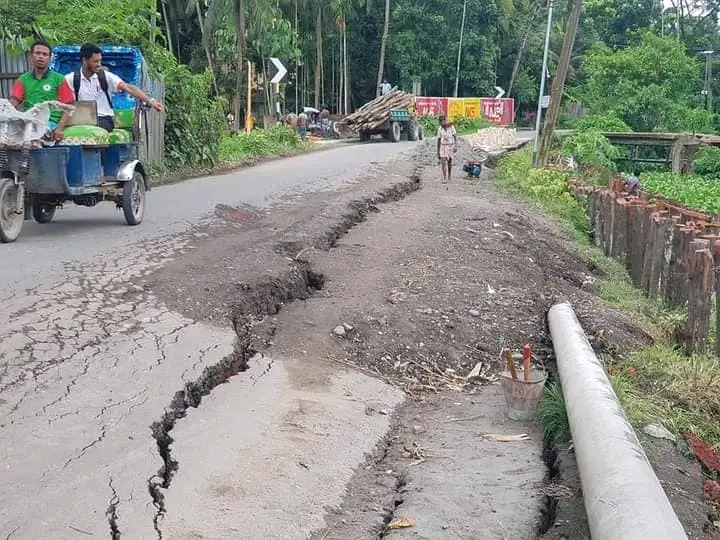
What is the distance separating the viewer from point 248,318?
6.54m

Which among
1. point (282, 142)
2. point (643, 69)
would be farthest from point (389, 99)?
point (643, 69)

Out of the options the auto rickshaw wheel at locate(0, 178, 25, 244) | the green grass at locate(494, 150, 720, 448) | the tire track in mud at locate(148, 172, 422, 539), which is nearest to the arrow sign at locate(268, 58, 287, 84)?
the tire track in mud at locate(148, 172, 422, 539)

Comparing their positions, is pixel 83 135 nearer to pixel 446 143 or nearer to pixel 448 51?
pixel 446 143

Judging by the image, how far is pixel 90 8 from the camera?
14.6 m

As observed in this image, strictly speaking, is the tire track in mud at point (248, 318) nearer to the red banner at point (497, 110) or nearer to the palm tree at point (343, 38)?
the palm tree at point (343, 38)

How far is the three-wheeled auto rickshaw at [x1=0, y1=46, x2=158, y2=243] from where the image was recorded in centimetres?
752

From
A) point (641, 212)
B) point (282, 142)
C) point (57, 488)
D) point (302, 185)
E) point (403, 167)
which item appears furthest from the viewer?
point (282, 142)

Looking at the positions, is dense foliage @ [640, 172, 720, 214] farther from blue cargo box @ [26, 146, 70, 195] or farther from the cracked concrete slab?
the cracked concrete slab

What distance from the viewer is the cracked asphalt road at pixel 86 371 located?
3559 millimetres

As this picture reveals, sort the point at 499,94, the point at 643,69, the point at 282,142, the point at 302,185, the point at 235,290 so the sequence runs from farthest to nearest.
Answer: the point at 499,94
the point at 643,69
the point at 282,142
the point at 302,185
the point at 235,290

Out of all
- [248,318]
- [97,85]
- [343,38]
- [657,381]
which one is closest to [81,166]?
[97,85]

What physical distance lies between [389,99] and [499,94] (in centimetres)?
2311

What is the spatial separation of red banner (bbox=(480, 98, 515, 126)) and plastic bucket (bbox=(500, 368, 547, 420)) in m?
43.4

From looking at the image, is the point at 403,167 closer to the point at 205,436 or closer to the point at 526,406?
the point at 526,406
